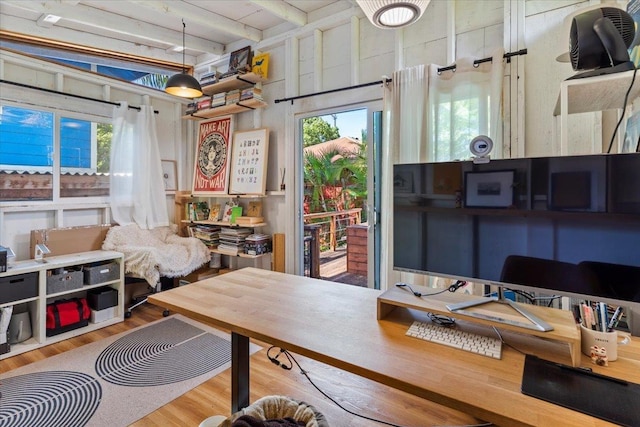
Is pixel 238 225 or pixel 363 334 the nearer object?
pixel 363 334

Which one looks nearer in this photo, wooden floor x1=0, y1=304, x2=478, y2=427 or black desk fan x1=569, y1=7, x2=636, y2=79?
black desk fan x1=569, y1=7, x2=636, y2=79

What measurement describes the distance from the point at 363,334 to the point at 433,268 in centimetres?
43

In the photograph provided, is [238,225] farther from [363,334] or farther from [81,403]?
[363,334]

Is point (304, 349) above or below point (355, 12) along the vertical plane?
below

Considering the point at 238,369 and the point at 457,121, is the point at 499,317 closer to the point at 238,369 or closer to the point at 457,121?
the point at 238,369

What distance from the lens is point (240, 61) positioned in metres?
3.49

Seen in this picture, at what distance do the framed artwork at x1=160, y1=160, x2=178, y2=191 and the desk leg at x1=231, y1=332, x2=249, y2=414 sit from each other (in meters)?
3.13

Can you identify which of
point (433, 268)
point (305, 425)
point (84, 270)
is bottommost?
point (305, 425)

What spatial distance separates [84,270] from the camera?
10.1 ft

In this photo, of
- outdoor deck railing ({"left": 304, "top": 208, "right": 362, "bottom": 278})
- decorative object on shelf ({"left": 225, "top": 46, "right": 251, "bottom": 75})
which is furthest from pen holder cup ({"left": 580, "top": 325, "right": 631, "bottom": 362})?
decorative object on shelf ({"left": 225, "top": 46, "right": 251, "bottom": 75})

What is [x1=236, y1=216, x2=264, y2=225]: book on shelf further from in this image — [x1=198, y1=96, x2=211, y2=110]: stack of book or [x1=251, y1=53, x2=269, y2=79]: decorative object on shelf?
[x1=251, y1=53, x2=269, y2=79]: decorative object on shelf

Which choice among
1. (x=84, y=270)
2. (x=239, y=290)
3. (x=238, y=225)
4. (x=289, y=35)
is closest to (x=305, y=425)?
(x=239, y=290)

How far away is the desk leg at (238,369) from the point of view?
154 cm

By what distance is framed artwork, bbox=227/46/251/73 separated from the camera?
135 inches
